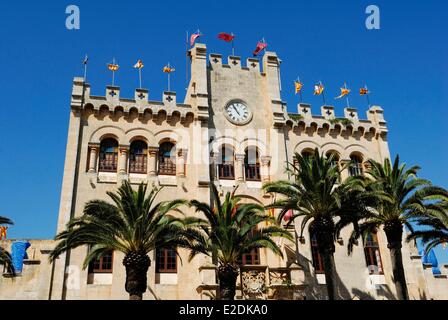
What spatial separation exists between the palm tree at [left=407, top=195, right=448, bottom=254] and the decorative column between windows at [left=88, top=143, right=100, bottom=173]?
19.1 meters

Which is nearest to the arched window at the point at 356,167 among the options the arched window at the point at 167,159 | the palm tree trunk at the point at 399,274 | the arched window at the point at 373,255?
the arched window at the point at 373,255

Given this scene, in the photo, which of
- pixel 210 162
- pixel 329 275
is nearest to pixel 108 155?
pixel 210 162

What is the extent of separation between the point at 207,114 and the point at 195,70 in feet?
11.9

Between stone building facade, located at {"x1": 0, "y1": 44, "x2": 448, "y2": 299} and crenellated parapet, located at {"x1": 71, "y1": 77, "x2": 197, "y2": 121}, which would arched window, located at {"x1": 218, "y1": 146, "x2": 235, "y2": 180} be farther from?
crenellated parapet, located at {"x1": 71, "y1": 77, "x2": 197, "y2": 121}

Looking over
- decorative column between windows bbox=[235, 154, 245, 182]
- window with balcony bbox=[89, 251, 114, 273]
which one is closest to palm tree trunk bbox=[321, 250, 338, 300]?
decorative column between windows bbox=[235, 154, 245, 182]

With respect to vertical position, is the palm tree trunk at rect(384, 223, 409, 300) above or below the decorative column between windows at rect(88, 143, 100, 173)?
below

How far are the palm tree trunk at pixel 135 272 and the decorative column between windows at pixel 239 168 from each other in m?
11.1

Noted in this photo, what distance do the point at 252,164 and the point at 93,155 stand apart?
415 inches

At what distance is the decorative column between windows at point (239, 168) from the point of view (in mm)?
29922

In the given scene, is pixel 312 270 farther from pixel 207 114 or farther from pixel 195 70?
pixel 195 70

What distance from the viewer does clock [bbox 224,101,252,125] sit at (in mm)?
31484

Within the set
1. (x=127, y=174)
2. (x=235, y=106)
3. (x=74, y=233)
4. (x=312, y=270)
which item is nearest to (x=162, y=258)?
(x=127, y=174)

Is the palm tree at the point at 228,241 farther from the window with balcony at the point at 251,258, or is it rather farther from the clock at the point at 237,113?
the clock at the point at 237,113

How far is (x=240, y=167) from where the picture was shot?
30.2 metres
